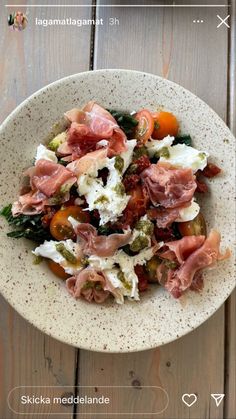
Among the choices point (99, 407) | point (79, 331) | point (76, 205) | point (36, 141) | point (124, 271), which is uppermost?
point (36, 141)

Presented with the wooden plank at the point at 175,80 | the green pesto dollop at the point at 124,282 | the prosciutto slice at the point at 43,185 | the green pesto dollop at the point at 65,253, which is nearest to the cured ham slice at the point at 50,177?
the prosciutto slice at the point at 43,185

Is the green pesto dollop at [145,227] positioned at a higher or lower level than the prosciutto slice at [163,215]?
lower

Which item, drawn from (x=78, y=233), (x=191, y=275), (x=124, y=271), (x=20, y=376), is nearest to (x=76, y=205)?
(x=78, y=233)

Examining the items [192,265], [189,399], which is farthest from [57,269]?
[189,399]

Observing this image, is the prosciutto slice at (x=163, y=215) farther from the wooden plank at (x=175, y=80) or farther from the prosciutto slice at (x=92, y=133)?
the wooden plank at (x=175, y=80)

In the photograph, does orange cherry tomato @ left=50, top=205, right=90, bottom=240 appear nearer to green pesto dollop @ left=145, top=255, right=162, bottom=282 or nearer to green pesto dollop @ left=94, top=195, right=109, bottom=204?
green pesto dollop @ left=94, top=195, right=109, bottom=204

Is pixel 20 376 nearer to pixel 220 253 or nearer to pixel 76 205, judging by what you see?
pixel 76 205

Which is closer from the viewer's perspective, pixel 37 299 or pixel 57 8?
pixel 37 299
